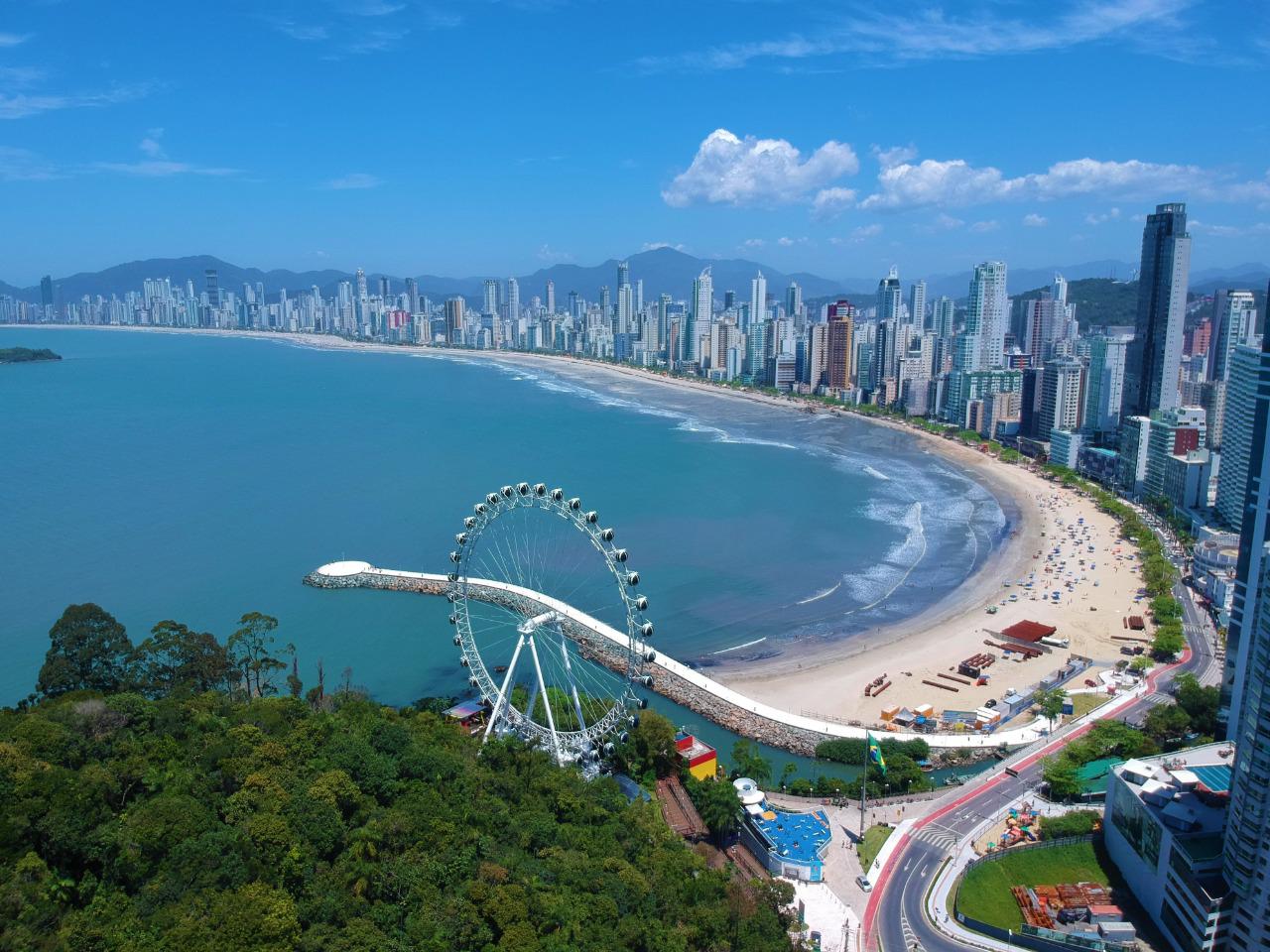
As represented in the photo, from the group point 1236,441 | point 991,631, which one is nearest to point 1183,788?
point 991,631

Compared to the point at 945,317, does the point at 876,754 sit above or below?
below

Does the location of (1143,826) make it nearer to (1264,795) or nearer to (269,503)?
(1264,795)

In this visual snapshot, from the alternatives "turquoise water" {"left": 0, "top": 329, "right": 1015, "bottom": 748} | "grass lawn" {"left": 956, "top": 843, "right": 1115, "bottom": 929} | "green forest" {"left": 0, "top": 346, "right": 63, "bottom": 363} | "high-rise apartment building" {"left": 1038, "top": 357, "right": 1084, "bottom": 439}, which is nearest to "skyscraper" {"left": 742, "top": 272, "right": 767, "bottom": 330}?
"turquoise water" {"left": 0, "top": 329, "right": 1015, "bottom": 748}

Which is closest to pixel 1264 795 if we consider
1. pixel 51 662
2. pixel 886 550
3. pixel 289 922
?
pixel 289 922

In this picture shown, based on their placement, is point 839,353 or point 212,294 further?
point 212,294

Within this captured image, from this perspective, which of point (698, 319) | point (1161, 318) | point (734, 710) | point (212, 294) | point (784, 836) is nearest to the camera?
point (784, 836)

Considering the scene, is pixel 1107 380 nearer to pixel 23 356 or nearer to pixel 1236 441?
pixel 1236 441

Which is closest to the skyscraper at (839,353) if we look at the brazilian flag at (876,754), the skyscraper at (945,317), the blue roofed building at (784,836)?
the skyscraper at (945,317)
